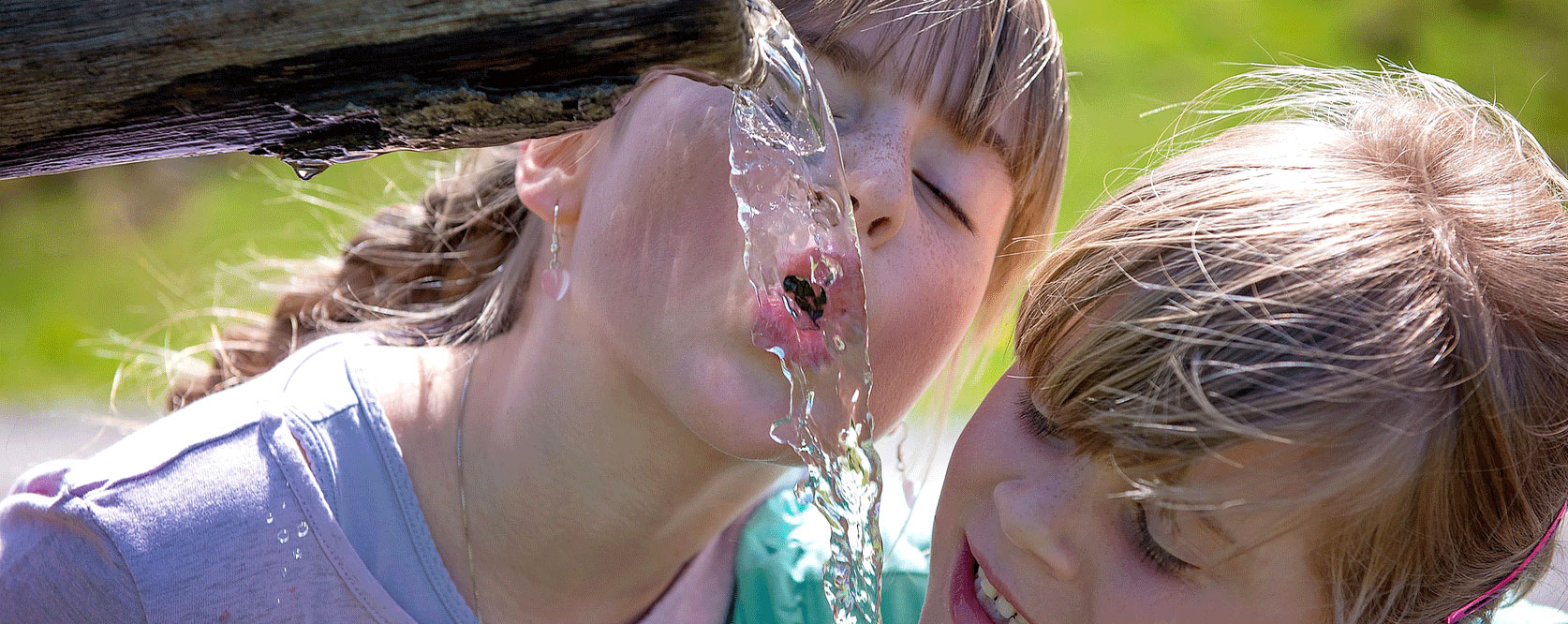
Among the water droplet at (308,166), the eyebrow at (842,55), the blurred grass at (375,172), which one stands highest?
the eyebrow at (842,55)

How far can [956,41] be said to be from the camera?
1.81 m

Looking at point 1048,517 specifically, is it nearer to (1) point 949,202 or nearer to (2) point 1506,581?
(1) point 949,202

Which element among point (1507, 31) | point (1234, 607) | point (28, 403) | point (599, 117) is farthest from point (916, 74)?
point (1507, 31)

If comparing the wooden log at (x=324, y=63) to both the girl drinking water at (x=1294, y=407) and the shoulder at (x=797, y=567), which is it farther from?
the shoulder at (x=797, y=567)

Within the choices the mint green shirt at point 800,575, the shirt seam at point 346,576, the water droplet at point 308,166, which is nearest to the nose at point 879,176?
the water droplet at point 308,166

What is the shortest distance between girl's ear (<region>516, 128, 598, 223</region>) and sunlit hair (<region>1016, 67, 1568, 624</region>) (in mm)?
704

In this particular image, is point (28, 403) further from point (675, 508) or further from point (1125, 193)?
point (1125, 193)

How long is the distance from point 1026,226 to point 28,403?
4.08 metres

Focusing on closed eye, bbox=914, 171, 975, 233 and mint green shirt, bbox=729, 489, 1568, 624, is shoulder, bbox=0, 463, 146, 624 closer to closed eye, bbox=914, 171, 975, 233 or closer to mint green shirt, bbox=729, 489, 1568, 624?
mint green shirt, bbox=729, 489, 1568, 624

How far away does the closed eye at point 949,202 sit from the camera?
1.79 metres

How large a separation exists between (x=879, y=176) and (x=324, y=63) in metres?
0.74

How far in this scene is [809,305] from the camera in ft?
5.39

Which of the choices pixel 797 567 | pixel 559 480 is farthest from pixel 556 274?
pixel 797 567

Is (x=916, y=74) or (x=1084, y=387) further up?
(x=916, y=74)
